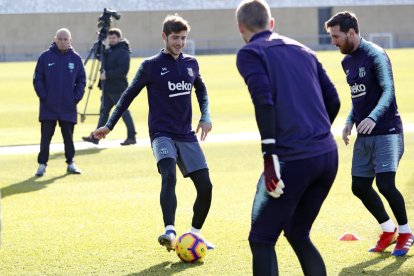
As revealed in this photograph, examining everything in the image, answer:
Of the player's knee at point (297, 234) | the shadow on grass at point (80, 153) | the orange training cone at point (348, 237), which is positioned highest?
the player's knee at point (297, 234)

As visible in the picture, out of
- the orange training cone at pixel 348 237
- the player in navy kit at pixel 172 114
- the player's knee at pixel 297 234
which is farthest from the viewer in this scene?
the orange training cone at pixel 348 237

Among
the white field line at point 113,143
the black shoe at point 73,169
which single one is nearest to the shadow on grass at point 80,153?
the white field line at point 113,143

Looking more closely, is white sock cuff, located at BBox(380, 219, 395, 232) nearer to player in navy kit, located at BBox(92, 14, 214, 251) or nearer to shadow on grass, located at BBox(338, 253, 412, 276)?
shadow on grass, located at BBox(338, 253, 412, 276)

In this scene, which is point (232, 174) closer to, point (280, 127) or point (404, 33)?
point (280, 127)

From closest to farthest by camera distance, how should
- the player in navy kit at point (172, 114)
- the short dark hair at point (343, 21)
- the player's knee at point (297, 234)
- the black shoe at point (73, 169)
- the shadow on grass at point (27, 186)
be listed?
the player's knee at point (297, 234)
the short dark hair at point (343, 21)
the player in navy kit at point (172, 114)
the shadow on grass at point (27, 186)
the black shoe at point (73, 169)

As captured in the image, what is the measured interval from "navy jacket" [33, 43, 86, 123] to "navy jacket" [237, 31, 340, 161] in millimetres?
8391

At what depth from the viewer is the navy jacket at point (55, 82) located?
44.8 ft

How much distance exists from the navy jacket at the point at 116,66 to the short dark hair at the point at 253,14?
37.3 ft

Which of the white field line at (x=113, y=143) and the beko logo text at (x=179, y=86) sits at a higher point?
the beko logo text at (x=179, y=86)

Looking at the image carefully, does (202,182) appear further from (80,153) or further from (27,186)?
(80,153)

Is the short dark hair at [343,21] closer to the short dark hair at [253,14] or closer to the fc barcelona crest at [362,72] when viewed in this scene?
the fc barcelona crest at [362,72]

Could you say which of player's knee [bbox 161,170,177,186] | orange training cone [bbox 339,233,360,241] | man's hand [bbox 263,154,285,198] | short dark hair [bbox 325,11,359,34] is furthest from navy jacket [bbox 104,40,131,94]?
man's hand [bbox 263,154,285,198]

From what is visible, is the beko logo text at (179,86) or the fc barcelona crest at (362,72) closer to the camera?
the fc barcelona crest at (362,72)

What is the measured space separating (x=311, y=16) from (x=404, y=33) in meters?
6.88
